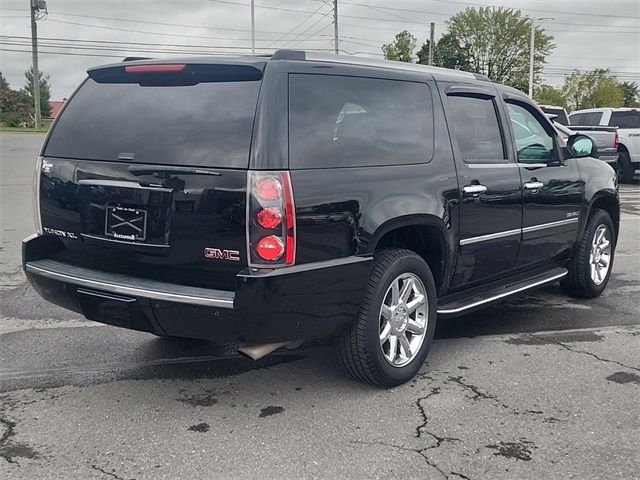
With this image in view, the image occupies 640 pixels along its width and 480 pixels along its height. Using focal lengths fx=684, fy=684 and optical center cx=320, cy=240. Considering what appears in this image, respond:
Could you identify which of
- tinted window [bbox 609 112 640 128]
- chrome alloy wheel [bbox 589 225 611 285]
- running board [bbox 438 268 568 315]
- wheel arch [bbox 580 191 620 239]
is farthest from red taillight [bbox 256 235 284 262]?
tinted window [bbox 609 112 640 128]

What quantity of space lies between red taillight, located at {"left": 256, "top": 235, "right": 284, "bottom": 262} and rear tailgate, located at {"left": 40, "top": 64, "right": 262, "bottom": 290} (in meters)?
0.09

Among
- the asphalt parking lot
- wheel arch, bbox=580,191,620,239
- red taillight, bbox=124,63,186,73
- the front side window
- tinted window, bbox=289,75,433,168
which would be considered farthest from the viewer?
wheel arch, bbox=580,191,620,239

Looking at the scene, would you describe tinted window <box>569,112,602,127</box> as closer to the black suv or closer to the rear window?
the black suv

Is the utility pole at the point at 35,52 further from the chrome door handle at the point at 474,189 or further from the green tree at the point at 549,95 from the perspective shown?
the chrome door handle at the point at 474,189

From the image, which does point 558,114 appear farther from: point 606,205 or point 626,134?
point 606,205

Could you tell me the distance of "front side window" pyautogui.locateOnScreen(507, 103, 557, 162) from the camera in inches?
205

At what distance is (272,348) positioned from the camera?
3.64 meters

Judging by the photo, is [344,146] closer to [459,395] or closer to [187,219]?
[187,219]

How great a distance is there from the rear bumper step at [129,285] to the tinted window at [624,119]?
1735cm

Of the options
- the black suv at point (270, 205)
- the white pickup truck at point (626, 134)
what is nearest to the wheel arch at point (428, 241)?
the black suv at point (270, 205)

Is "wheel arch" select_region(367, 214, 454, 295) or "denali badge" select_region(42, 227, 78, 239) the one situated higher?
"denali badge" select_region(42, 227, 78, 239)

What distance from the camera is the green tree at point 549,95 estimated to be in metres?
58.6

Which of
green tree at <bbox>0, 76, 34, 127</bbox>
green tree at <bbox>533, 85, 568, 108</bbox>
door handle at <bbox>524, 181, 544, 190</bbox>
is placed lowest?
door handle at <bbox>524, 181, 544, 190</bbox>

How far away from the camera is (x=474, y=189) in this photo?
4.50 m
